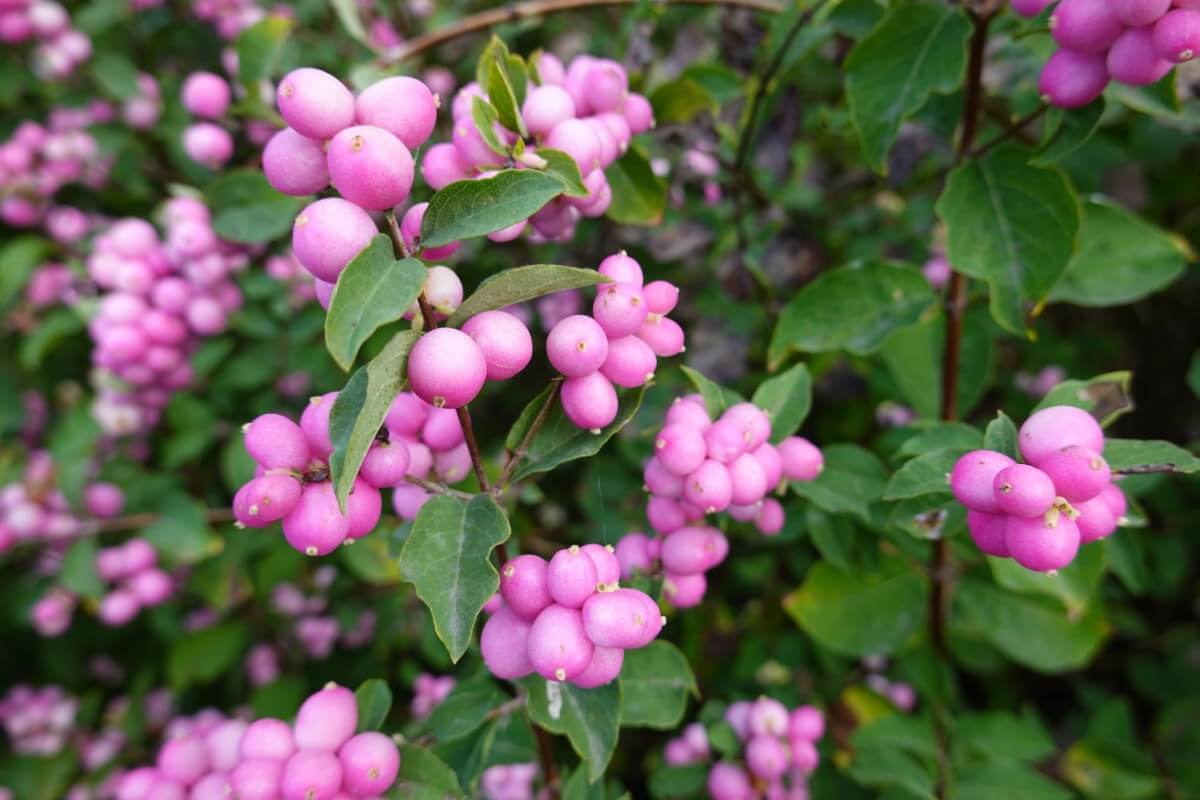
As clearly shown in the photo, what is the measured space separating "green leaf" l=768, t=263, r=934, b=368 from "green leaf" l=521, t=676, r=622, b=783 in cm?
80

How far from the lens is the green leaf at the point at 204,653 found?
8.27ft

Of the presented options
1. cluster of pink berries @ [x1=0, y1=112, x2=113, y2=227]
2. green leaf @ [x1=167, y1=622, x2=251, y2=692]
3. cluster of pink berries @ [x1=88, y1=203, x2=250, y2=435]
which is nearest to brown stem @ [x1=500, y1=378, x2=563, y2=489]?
cluster of pink berries @ [x1=88, y1=203, x2=250, y2=435]

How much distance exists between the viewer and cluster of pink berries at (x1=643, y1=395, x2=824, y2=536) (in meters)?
1.13

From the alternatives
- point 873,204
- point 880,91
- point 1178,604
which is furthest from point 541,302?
point 1178,604

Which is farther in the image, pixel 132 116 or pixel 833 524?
pixel 132 116

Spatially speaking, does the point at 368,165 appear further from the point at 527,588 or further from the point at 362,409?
the point at 527,588

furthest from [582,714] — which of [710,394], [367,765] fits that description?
[710,394]

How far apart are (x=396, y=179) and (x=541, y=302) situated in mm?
1626

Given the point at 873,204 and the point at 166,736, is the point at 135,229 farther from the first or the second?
the point at 873,204

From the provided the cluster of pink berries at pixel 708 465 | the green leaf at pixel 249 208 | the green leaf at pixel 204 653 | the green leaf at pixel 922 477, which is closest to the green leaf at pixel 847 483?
the cluster of pink berries at pixel 708 465

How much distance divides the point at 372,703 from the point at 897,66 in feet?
4.67

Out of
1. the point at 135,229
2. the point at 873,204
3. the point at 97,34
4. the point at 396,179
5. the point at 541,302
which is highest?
the point at 396,179

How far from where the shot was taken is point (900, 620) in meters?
1.93

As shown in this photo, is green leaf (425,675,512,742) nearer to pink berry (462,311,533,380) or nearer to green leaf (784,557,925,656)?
pink berry (462,311,533,380)
